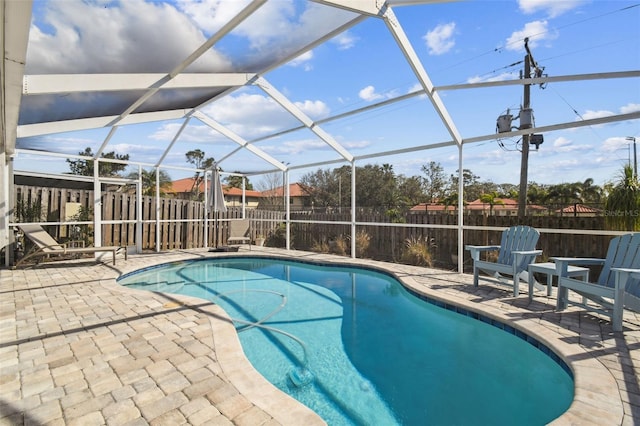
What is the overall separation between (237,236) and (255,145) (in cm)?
309

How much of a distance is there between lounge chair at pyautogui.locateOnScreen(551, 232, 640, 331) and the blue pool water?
0.91m

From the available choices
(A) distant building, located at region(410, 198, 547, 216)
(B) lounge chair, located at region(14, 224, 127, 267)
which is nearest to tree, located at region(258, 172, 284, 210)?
(A) distant building, located at region(410, 198, 547, 216)

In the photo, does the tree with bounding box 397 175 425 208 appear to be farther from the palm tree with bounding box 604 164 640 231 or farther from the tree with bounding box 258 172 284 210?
the palm tree with bounding box 604 164 640 231

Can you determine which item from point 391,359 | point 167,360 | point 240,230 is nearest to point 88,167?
point 240,230

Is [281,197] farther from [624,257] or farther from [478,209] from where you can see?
[624,257]

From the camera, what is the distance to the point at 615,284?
355cm

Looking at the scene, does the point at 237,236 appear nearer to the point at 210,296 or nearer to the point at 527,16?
the point at 210,296

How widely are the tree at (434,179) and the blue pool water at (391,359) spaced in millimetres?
20880

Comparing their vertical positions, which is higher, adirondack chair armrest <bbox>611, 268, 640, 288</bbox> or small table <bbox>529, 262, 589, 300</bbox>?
adirondack chair armrest <bbox>611, 268, 640, 288</bbox>

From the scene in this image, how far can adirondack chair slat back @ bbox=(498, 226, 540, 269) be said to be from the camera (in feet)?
16.9

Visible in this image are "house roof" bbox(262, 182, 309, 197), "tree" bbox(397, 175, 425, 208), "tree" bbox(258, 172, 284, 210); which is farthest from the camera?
"house roof" bbox(262, 182, 309, 197)

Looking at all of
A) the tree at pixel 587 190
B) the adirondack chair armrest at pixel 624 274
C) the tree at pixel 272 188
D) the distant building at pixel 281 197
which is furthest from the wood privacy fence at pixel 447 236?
the tree at pixel 272 188

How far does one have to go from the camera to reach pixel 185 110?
7.60 m

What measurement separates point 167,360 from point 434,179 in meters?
25.4
